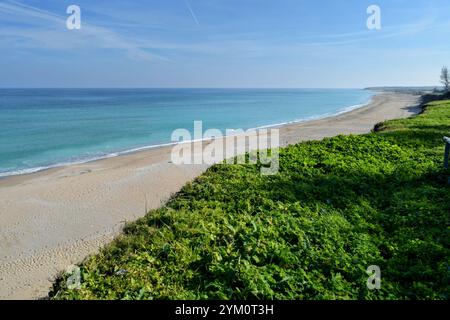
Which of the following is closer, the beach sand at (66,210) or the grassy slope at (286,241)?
the grassy slope at (286,241)

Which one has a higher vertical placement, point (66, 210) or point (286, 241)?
point (286, 241)

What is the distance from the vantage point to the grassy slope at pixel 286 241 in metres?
5.57

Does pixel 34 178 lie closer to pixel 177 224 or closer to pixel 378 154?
pixel 177 224

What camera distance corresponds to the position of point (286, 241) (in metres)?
7.01

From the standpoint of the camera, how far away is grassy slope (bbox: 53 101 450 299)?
5.57m

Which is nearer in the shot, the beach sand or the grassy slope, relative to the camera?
the grassy slope

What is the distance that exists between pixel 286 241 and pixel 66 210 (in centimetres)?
1155

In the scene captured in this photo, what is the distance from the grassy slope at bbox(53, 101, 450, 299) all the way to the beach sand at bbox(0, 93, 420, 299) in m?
1.64

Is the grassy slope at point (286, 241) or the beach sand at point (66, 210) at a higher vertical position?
the grassy slope at point (286, 241)

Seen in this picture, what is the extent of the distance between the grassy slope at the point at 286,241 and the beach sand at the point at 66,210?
1641 mm

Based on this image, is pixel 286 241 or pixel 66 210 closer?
pixel 286 241

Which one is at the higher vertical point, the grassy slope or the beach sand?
the grassy slope

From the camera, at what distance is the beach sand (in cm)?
1045
